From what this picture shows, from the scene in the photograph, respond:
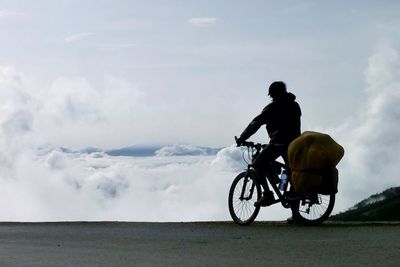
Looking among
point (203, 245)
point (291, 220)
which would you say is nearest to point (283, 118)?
point (291, 220)

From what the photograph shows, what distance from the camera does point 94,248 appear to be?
11555mm

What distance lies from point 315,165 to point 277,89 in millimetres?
1457

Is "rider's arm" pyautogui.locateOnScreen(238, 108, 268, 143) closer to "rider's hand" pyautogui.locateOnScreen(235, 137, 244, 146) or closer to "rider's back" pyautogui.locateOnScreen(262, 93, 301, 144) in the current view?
"rider's back" pyautogui.locateOnScreen(262, 93, 301, 144)

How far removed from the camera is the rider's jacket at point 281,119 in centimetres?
1475

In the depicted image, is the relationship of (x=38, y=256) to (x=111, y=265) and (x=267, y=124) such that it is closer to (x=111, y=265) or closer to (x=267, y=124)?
(x=111, y=265)

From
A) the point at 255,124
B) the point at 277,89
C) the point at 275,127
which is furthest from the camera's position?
the point at 255,124

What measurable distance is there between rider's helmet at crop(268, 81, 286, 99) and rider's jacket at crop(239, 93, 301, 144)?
0.07m

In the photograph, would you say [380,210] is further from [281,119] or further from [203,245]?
[203,245]

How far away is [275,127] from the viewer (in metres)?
14.9

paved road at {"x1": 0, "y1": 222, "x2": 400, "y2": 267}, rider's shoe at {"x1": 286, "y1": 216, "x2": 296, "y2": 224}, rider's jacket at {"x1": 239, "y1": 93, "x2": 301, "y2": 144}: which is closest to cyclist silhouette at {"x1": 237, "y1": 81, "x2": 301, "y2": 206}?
rider's jacket at {"x1": 239, "y1": 93, "x2": 301, "y2": 144}

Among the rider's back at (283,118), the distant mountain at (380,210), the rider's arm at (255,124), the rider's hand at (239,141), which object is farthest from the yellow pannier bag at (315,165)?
the distant mountain at (380,210)

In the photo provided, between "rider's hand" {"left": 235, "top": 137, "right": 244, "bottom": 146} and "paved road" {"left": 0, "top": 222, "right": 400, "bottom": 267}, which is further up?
"rider's hand" {"left": 235, "top": 137, "right": 244, "bottom": 146}

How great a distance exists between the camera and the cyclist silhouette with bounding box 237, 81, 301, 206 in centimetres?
1474

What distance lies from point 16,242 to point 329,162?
5.15 meters
